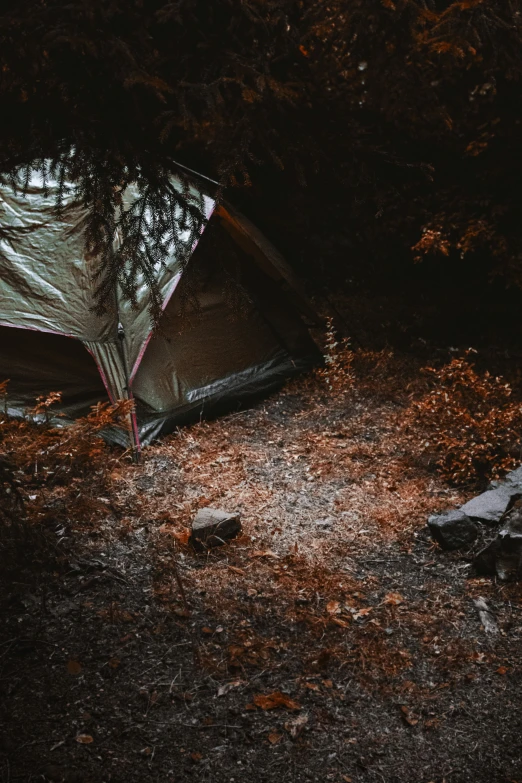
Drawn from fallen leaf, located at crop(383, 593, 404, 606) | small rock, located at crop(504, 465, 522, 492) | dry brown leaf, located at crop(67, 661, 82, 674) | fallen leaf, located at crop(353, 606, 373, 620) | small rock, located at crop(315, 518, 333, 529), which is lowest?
fallen leaf, located at crop(383, 593, 404, 606)

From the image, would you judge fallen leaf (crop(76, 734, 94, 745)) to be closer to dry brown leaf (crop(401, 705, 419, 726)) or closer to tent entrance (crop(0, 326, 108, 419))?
dry brown leaf (crop(401, 705, 419, 726))

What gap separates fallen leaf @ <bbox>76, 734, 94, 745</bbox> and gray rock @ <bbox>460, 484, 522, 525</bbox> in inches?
95.3

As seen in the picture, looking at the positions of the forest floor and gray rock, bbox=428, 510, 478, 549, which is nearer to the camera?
the forest floor

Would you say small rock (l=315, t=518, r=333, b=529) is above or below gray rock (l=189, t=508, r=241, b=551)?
below

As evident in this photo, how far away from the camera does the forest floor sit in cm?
246

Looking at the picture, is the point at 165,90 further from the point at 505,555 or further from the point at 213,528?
the point at 505,555

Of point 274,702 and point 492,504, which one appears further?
point 492,504

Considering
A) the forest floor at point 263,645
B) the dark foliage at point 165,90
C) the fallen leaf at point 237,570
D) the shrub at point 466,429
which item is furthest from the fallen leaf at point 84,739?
the shrub at point 466,429

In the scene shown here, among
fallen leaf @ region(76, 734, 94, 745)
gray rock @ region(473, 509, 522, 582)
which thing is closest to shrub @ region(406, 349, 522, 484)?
gray rock @ region(473, 509, 522, 582)

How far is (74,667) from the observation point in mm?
2842

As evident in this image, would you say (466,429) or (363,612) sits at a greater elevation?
(466,429)

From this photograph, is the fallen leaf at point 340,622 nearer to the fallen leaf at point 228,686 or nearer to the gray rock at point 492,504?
the fallen leaf at point 228,686

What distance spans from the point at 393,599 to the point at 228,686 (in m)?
1.04

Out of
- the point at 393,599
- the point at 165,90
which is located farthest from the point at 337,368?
the point at 165,90
